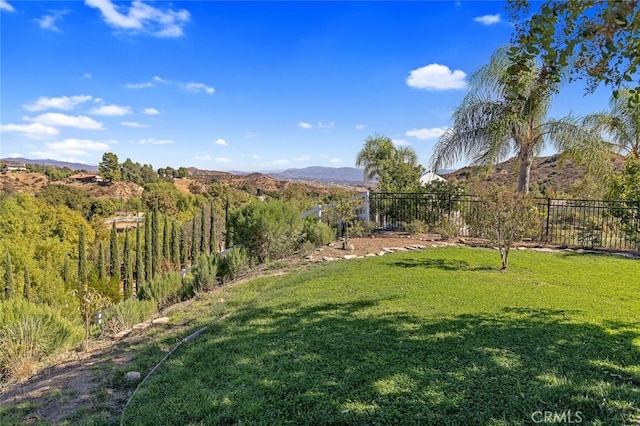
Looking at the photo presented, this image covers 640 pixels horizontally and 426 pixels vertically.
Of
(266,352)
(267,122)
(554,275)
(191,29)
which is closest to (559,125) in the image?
(554,275)

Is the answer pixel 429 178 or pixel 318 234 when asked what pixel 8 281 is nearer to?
pixel 318 234

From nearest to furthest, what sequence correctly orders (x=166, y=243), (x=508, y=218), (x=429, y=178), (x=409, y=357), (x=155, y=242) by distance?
(x=409, y=357) → (x=508, y=218) → (x=429, y=178) → (x=155, y=242) → (x=166, y=243)

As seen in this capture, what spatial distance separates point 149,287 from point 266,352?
206 inches

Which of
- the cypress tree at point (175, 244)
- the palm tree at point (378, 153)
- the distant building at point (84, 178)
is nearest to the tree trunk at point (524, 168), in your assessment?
the palm tree at point (378, 153)

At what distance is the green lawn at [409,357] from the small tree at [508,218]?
42.5 inches

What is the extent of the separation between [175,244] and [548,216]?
22833mm

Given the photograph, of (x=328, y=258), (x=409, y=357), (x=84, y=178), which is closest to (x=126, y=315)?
(x=328, y=258)

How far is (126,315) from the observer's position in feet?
16.5

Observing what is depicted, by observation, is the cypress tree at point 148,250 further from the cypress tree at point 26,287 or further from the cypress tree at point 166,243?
the cypress tree at point 26,287

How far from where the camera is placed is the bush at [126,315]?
4.84 meters

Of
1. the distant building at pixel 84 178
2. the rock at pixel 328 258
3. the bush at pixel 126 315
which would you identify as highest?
the distant building at pixel 84 178

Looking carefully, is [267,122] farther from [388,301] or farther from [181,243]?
[388,301]

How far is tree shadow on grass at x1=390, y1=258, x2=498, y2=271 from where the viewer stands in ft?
20.0

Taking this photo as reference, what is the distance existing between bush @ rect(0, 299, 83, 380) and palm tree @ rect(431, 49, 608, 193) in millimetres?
10000
